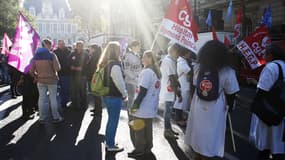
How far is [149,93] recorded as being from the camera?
507 cm

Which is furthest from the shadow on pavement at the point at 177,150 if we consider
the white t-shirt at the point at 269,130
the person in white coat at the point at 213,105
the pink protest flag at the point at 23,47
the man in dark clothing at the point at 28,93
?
the man in dark clothing at the point at 28,93

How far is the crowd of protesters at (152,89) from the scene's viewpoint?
3764 mm

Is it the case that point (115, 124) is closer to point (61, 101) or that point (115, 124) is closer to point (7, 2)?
point (61, 101)

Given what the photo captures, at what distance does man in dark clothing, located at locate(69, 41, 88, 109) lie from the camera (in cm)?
916

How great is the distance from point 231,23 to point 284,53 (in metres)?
25.1

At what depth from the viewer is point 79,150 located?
→ 18.8 ft

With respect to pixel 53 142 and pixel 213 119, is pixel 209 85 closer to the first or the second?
pixel 213 119

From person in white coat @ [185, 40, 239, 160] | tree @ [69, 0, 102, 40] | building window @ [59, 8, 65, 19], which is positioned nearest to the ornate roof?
building window @ [59, 8, 65, 19]

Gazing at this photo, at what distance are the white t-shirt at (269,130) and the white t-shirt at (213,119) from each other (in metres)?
0.76

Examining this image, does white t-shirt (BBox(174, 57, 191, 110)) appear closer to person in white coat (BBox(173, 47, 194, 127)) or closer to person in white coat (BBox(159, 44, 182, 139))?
person in white coat (BBox(173, 47, 194, 127))

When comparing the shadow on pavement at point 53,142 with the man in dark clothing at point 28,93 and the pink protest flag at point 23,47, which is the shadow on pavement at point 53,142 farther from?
the pink protest flag at point 23,47

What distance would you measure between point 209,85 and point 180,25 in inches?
77.3

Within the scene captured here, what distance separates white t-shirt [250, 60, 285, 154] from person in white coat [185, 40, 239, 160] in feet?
2.48

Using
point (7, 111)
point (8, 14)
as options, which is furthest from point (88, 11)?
point (7, 111)
